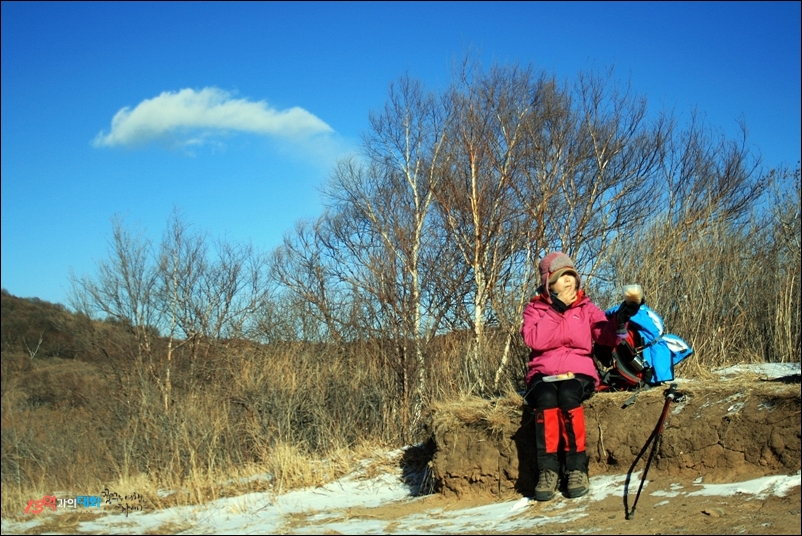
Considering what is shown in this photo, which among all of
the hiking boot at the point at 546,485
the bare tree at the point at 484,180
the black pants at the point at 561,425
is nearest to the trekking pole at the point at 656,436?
the black pants at the point at 561,425

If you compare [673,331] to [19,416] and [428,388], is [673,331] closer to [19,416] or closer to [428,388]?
[428,388]

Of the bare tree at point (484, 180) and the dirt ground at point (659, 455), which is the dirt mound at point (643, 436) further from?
the bare tree at point (484, 180)

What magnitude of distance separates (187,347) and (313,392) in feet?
34.4

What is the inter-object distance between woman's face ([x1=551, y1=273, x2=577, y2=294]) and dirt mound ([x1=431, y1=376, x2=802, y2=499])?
1.01m

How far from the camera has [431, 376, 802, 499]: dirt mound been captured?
203 inches

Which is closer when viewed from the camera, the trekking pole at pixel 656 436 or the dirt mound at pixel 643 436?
the dirt mound at pixel 643 436

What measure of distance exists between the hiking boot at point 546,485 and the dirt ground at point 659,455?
7 cm

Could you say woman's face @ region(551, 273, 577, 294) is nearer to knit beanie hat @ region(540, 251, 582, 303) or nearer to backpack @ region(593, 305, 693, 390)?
knit beanie hat @ region(540, 251, 582, 303)

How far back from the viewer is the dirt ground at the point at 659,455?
4621mm

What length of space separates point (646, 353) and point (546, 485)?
4.96 ft

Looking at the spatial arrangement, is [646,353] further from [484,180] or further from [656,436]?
[484,180]

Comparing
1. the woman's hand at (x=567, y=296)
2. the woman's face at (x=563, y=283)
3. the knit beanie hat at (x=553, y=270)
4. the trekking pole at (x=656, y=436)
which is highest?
the knit beanie hat at (x=553, y=270)

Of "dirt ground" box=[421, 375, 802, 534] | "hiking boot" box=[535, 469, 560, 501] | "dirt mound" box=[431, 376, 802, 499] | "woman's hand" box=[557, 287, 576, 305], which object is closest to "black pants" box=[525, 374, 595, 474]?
"hiking boot" box=[535, 469, 560, 501]

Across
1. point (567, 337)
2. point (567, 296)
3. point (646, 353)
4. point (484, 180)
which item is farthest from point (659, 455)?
point (484, 180)
